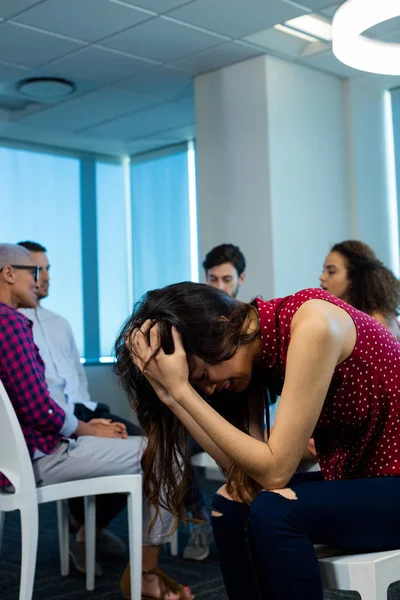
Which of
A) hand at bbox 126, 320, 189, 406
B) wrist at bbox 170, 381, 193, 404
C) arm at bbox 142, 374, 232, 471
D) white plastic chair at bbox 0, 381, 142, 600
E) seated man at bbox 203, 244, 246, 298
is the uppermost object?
seated man at bbox 203, 244, 246, 298

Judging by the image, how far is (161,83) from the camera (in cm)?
572

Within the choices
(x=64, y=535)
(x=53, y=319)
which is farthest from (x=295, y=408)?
(x=53, y=319)

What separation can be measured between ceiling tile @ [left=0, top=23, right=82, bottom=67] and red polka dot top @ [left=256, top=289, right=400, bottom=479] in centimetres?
358

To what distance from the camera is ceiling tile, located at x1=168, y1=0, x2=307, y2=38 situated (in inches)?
172

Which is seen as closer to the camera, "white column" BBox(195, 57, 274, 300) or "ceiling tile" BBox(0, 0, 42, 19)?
"ceiling tile" BBox(0, 0, 42, 19)

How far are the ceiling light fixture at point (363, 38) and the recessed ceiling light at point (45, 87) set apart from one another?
2819 millimetres

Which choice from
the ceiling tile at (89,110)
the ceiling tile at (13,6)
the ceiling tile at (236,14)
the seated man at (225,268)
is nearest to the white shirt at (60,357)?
the seated man at (225,268)

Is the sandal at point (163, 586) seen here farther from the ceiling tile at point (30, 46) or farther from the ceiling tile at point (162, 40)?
the ceiling tile at point (30, 46)

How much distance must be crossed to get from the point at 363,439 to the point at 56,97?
502 centimetres

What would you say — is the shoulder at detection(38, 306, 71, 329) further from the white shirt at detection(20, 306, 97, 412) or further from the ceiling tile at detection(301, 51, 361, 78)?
the ceiling tile at detection(301, 51, 361, 78)

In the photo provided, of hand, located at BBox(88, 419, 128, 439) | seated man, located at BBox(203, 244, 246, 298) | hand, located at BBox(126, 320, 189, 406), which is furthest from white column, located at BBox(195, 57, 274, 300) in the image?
hand, located at BBox(126, 320, 189, 406)

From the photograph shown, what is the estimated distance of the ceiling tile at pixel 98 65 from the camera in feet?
16.7

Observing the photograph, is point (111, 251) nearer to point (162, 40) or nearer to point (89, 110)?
point (89, 110)

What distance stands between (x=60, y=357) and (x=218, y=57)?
2482 millimetres
